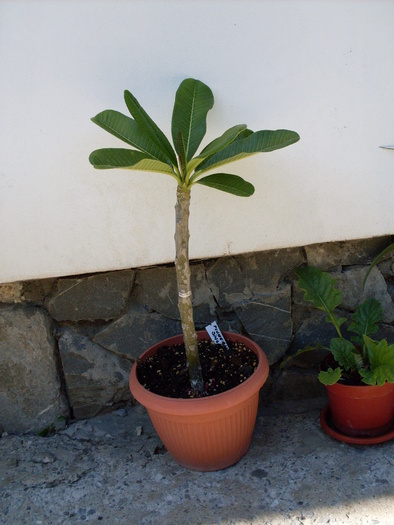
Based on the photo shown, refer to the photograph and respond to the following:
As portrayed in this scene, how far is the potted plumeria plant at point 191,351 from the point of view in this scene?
5.54ft

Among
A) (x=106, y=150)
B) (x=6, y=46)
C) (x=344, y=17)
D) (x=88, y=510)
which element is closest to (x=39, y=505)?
(x=88, y=510)

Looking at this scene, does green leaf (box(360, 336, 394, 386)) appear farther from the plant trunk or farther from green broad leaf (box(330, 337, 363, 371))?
the plant trunk

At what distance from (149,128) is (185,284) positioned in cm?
54

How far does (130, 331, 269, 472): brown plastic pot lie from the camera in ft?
6.01

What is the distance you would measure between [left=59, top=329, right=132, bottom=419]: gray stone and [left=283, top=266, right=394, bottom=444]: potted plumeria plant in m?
0.86

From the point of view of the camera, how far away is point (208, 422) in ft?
6.11

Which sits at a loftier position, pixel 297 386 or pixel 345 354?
pixel 345 354

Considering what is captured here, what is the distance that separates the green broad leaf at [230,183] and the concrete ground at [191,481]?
1.00 metres

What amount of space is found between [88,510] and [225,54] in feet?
5.45

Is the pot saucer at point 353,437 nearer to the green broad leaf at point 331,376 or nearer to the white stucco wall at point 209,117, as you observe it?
the green broad leaf at point 331,376

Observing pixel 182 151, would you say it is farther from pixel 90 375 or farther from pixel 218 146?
pixel 90 375

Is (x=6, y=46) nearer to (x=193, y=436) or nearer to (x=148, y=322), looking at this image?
(x=148, y=322)

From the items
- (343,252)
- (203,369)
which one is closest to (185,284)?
(203,369)

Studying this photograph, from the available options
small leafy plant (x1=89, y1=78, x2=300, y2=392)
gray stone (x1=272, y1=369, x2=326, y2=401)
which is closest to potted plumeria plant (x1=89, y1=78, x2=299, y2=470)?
small leafy plant (x1=89, y1=78, x2=300, y2=392)
